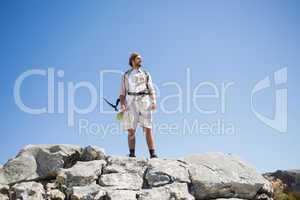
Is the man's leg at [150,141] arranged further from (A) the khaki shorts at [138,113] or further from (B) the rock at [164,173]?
(B) the rock at [164,173]

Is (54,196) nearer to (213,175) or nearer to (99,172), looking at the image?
(99,172)

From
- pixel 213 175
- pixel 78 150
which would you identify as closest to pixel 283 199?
pixel 213 175

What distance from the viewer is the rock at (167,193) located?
9945mm

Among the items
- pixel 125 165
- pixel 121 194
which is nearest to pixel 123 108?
pixel 125 165

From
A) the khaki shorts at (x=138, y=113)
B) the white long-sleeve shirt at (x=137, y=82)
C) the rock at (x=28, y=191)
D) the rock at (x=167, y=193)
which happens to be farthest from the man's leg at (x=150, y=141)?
the rock at (x=28, y=191)

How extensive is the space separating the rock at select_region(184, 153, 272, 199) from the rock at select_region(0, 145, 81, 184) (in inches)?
156

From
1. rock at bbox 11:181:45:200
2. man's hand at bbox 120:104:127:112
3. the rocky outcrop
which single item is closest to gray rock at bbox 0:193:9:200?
the rocky outcrop

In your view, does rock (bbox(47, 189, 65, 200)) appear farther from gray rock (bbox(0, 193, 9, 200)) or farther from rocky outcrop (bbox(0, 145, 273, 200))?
gray rock (bbox(0, 193, 9, 200))

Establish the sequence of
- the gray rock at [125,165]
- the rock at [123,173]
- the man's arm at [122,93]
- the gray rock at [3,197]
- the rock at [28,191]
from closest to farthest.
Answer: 1. the rock at [28,191]
2. the rock at [123,173]
3. the gray rock at [3,197]
4. the gray rock at [125,165]
5. the man's arm at [122,93]

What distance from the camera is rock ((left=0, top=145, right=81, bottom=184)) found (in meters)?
11.6

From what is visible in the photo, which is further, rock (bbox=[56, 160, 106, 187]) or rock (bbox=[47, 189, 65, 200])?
rock (bbox=[56, 160, 106, 187])

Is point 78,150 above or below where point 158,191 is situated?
above

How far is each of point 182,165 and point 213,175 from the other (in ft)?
3.27

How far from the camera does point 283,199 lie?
1301cm
